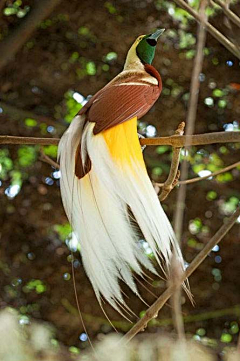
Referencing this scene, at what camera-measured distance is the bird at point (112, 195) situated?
78 centimetres

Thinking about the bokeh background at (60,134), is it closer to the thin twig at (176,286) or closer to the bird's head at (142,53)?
the bird's head at (142,53)

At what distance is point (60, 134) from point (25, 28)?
0.78 feet

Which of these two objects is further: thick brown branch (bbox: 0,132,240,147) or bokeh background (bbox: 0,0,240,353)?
bokeh background (bbox: 0,0,240,353)

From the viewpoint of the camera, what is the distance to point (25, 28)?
1494 millimetres

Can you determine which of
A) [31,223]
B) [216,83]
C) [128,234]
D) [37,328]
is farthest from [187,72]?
[37,328]

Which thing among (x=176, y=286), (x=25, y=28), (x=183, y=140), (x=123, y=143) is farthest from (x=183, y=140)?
(x=25, y=28)

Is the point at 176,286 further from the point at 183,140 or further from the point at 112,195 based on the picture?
the point at 183,140

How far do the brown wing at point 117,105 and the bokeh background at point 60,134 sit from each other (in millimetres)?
690

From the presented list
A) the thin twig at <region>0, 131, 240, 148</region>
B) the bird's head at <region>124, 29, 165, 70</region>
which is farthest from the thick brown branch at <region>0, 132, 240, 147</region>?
the bird's head at <region>124, 29, 165, 70</region>

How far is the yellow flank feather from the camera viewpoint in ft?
2.65

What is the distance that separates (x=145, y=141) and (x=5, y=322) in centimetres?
52

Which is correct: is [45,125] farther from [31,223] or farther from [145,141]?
[145,141]

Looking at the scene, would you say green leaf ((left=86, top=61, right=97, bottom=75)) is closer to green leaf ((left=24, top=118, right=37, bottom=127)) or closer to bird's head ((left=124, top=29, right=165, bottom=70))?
green leaf ((left=24, top=118, right=37, bottom=127))

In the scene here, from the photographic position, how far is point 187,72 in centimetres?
156
